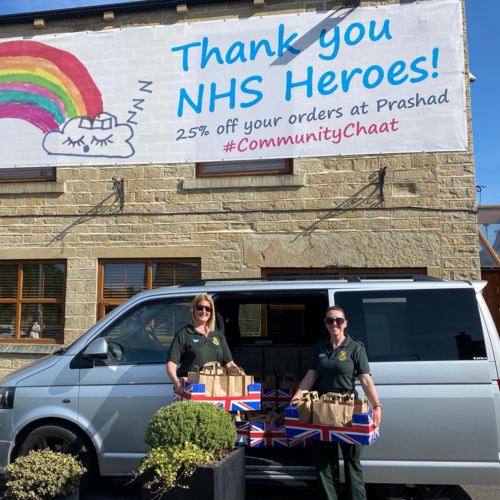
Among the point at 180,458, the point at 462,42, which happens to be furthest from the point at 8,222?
the point at 462,42

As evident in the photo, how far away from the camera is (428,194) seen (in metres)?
7.83

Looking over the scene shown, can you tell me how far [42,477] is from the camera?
12.5 ft

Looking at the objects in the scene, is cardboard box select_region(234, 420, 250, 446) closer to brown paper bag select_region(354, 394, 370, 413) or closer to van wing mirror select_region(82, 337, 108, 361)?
brown paper bag select_region(354, 394, 370, 413)

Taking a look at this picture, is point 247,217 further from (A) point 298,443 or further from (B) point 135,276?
(A) point 298,443

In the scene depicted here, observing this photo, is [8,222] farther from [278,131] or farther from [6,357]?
[278,131]

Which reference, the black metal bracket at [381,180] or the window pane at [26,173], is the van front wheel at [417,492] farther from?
the window pane at [26,173]

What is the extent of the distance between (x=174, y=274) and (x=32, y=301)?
2523 millimetres

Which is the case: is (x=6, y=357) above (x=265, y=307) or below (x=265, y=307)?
below

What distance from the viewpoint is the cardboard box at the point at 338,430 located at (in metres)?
3.61

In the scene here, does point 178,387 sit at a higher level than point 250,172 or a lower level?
lower

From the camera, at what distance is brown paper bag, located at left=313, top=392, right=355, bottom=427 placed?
367 centimetres

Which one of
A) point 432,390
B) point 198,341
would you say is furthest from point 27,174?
point 432,390

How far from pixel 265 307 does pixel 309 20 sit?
4982 mm

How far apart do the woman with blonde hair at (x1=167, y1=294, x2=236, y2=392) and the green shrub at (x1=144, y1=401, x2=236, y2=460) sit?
57 cm
